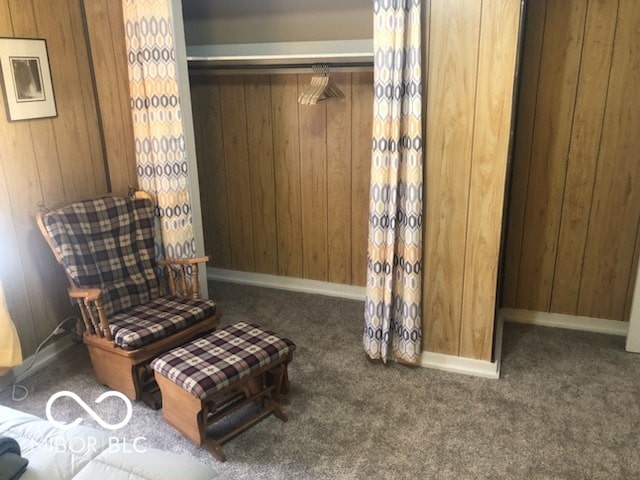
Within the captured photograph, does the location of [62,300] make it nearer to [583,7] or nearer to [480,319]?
[480,319]

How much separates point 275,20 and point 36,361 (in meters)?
2.48

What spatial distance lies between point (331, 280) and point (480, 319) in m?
1.39

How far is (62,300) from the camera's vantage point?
330cm

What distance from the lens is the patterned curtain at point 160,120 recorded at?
309 cm

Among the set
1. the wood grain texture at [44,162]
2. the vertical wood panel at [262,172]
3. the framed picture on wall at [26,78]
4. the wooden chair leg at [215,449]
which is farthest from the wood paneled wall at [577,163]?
the framed picture on wall at [26,78]

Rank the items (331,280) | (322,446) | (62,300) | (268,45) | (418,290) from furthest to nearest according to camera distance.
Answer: (331,280), (268,45), (62,300), (418,290), (322,446)

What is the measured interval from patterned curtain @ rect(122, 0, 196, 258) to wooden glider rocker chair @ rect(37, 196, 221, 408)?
0.14 metres

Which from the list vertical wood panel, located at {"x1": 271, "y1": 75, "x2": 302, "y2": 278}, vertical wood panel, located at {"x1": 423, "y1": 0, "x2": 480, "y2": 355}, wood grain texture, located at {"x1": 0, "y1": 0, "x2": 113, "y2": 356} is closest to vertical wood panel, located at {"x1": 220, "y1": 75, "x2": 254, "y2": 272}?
vertical wood panel, located at {"x1": 271, "y1": 75, "x2": 302, "y2": 278}

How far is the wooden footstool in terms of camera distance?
2.37m

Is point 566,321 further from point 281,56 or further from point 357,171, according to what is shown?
point 281,56

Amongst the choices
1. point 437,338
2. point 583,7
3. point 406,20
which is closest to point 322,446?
point 437,338

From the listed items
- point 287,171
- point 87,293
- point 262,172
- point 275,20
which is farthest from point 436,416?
point 275,20

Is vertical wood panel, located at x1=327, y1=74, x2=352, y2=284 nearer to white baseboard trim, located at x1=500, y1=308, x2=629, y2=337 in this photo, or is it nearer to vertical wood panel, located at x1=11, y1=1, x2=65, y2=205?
white baseboard trim, located at x1=500, y1=308, x2=629, y2=337

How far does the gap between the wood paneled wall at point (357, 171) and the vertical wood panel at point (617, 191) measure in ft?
2.94
